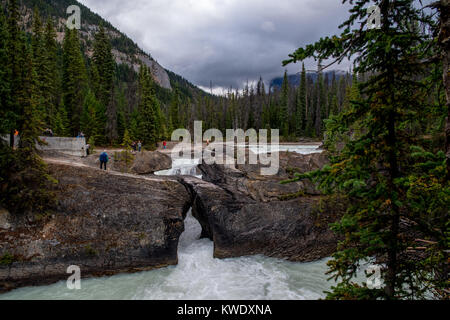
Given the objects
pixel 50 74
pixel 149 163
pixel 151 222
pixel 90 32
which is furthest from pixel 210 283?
pixel 90 32

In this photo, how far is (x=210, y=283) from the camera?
33.2ft

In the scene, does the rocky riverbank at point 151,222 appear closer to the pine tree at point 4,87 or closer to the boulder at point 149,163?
the pine tree at point 4,87

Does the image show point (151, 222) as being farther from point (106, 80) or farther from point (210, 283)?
point (106, 80)

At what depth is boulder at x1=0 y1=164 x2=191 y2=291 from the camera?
9.82m

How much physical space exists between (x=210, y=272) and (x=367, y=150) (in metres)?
9.56

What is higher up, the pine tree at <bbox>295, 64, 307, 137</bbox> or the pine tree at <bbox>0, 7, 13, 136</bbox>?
the pine tree at <bbox>295, 64, 307, 137</bbox>

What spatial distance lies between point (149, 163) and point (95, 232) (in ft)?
45.8

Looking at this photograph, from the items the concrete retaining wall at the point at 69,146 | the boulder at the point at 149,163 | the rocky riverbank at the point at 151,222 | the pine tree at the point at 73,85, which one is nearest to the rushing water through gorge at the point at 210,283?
the rocky riverbank at the point at 151,222

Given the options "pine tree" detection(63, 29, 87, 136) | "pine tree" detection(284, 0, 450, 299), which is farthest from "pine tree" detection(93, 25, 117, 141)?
"pine tree" detection(284, 0, 450, 299)

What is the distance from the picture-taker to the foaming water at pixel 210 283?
30.6 feet

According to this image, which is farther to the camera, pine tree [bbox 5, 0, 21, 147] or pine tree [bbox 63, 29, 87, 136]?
pine tree [bbox 63, 29, 87, 136]

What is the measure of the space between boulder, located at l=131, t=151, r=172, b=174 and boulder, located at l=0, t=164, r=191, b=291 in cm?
1095

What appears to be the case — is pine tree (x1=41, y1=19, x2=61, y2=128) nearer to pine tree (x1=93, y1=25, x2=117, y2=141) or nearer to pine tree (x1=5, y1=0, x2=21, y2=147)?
pine tree (x1=93, y1=25, x2=117, y2=141)

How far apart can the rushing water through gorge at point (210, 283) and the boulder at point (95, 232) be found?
1.83 ft
